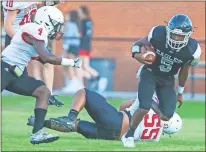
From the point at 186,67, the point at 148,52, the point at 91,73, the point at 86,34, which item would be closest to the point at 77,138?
the point at 186,67

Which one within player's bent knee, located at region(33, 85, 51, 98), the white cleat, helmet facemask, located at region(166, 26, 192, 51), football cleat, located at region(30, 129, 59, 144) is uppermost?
helmet facemask, located at region(166, 26, 192, 51)

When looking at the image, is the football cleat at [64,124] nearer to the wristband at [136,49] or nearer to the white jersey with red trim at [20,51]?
the white jersey with red trim at [20,51]

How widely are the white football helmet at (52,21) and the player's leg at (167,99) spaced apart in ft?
6.77

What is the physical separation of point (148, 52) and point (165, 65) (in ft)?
4.57

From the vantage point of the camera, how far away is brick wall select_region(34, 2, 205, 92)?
22609mm

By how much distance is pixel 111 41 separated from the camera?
23375 millimetres

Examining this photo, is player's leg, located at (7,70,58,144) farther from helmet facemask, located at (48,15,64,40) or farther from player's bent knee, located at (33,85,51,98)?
helmet facemask, located at (48,15,64,40)

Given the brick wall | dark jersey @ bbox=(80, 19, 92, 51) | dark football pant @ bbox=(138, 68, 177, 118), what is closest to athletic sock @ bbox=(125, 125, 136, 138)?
dark football pant @ bbox=(138, 68, 177, 118)

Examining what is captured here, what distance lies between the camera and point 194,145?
12.4 metres

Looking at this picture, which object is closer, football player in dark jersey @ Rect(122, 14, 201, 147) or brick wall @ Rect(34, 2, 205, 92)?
football player in dark jersey @ Rect(122, 14, 201, 147)

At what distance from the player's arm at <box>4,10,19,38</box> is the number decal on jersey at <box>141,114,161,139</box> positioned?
2066 millimetres

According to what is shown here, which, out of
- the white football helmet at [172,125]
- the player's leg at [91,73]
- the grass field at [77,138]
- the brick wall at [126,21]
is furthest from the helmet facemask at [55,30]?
the brick wall at [126,21]

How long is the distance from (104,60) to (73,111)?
12.6 metres

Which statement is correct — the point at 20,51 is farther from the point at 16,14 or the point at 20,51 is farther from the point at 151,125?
the point at 151,125
